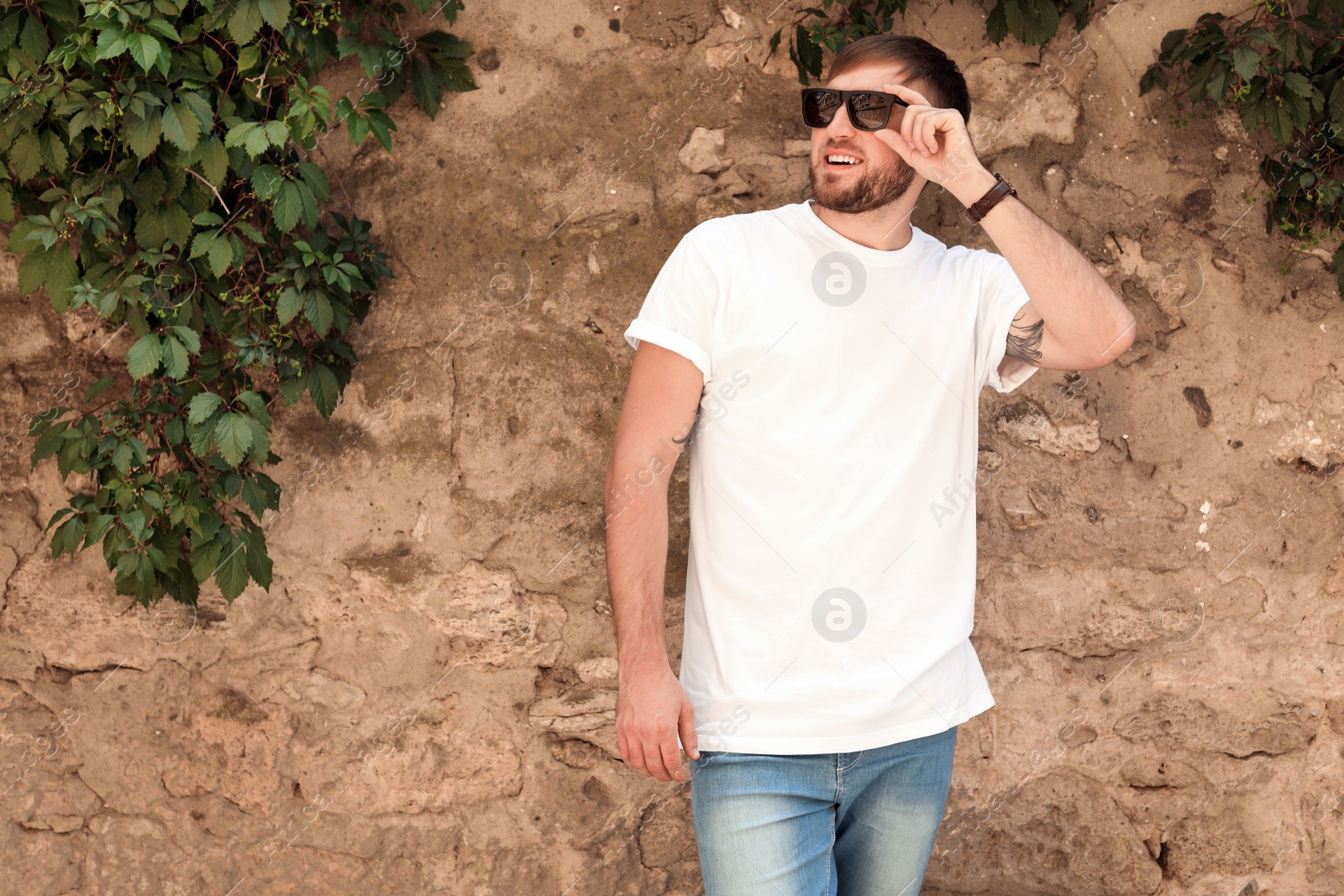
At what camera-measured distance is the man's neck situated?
→ 6.49ft

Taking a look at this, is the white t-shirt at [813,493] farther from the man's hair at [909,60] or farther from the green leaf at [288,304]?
the green leaf at [288,304]

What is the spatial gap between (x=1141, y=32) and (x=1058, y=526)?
121cm

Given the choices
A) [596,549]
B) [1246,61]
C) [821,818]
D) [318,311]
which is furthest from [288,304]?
[1246,61]

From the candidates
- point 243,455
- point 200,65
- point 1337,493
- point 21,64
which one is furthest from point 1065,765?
point 21,64

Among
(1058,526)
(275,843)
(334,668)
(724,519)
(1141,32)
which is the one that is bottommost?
(275,843)

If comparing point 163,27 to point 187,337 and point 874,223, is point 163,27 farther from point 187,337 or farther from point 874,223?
point 874,223

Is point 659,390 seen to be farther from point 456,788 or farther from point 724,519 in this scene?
point 456,788

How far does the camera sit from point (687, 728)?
5.76ft

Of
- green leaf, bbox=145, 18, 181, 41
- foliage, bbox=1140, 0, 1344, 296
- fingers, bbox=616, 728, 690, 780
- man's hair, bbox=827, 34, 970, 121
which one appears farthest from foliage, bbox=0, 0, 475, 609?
foliage, bbox=1140, 0, 1344, 296

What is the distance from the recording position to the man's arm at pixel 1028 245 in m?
1.83

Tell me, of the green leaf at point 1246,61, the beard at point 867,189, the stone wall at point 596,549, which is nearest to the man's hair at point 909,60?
the beard at point 867,189

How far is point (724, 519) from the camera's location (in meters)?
1.88

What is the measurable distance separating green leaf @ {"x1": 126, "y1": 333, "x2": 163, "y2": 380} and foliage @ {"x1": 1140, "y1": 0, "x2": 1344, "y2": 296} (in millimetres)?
2318

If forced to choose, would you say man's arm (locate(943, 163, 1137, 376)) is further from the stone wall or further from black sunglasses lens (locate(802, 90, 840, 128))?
the stone wall
